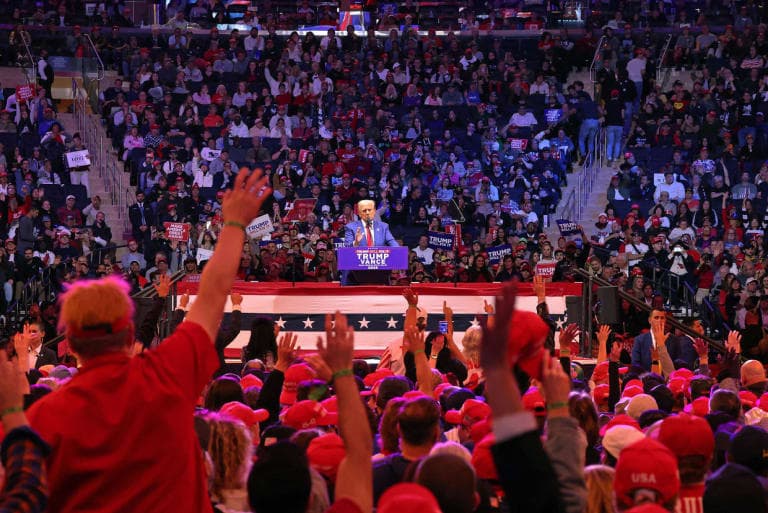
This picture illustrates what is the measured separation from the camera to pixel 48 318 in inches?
701

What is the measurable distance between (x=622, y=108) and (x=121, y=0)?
15.3 m

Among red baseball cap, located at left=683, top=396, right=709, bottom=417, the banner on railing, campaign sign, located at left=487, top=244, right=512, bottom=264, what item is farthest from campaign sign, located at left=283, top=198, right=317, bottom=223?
red baseball cap, located at left=683, top=396, right=709, bottom=417

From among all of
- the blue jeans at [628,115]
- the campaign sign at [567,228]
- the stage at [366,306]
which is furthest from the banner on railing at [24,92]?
the blue jeans at [628,115]

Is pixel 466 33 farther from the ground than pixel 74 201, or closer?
farther from the ground

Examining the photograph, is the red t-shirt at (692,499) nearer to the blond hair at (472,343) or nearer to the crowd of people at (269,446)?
the crowd of people at (269,446)

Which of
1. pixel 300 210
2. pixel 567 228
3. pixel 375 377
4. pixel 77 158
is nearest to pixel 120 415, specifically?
pixel 375 377

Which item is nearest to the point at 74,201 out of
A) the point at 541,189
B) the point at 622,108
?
the point at 541,189

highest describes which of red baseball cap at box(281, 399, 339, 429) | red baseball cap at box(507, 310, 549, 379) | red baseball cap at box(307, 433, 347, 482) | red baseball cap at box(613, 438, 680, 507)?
red baseball cap at box(507, 310, 549, 379)

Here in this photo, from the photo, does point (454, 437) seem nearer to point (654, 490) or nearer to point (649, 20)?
point (654, 490)

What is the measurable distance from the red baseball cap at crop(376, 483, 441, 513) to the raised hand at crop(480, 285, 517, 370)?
0.45 meters

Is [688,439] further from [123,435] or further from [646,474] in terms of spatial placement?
[123,435]

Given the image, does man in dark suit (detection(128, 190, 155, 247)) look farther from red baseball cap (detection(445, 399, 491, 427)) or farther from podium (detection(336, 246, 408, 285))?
red baseball cap (detection(445, 399, 491, 427))

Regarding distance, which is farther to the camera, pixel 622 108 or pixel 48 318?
pixel 622 108

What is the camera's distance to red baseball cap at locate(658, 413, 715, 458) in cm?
434
